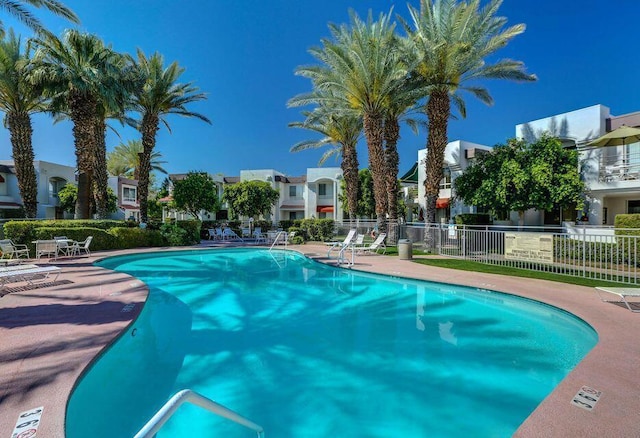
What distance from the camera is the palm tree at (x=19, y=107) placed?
19.6 meters

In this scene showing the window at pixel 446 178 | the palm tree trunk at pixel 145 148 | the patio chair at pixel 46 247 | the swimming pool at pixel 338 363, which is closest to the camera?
the swimming pool at pixel 338 363

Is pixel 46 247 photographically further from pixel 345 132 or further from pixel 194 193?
pixel 345 132

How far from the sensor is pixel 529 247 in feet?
39.0

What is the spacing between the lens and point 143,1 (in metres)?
15.8

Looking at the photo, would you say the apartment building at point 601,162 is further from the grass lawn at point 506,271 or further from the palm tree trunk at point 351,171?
the palm tree trunk at point 351,171

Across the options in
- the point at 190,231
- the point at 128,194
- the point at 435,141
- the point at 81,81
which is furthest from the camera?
the point at 128,194

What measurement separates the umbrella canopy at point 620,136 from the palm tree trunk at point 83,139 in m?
28.8

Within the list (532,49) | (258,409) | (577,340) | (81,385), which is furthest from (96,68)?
(532,49)

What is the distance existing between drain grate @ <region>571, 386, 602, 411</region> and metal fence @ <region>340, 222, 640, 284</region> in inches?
293

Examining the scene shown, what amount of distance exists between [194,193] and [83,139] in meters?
8.69

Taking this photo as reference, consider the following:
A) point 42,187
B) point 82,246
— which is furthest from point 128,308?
point 42,187

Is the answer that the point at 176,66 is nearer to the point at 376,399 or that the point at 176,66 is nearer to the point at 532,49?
the point at 532,49

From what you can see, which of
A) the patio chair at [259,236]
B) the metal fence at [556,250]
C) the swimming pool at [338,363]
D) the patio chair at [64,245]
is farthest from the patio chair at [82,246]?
the metal fence at [556,250]

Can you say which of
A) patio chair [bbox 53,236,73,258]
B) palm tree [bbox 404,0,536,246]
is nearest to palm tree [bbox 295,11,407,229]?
palm tree [bbox 404,0,536,246]
